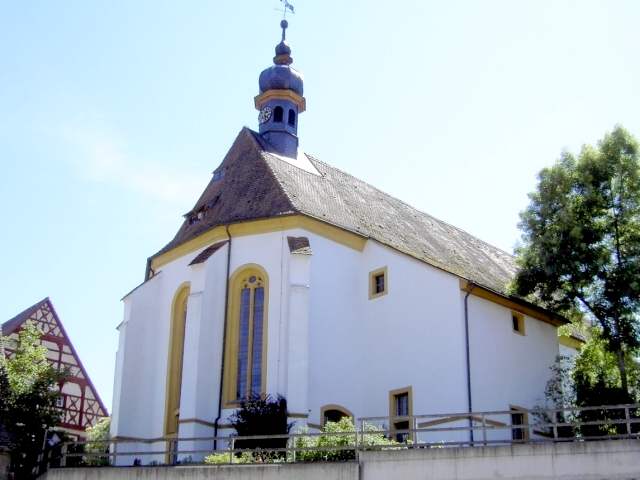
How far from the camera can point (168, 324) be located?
99.7 ft

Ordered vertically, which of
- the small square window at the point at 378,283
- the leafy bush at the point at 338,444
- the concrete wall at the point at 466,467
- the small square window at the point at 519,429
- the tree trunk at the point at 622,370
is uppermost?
the small square window at the point at 378,283

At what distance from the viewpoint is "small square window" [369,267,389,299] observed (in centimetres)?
2898

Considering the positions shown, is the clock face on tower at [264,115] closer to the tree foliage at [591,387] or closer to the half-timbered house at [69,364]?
the tree foliage at [591,387]

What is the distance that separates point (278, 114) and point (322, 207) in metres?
7.07

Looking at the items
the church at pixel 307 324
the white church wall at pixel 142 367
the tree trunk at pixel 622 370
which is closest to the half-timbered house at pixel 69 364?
the church at pixel 307 324

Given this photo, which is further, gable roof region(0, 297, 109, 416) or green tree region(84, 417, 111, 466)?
gable roof region(0, 297, 109, 416)

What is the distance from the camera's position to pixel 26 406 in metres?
25.0

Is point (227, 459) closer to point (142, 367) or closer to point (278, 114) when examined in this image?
point (142, 367)

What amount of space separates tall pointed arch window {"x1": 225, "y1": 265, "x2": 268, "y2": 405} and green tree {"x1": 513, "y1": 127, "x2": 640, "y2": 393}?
8258 mm

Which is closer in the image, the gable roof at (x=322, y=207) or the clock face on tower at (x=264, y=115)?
the gable roof at (x=322, y=207)

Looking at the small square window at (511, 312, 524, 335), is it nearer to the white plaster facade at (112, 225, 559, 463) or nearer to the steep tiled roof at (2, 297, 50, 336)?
the white plaster facade at (112, 225, 559, 463)

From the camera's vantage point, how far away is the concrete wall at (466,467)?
18.5 meters

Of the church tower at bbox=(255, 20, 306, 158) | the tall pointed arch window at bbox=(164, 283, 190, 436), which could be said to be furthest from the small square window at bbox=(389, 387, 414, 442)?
the church tower at bbox=(255, 20, 306, 158)

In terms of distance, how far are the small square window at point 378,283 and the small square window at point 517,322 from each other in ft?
13.8
